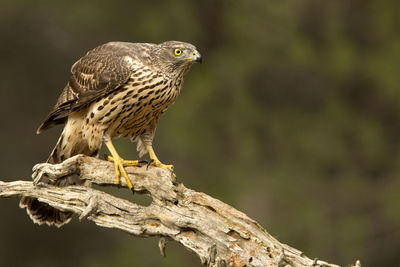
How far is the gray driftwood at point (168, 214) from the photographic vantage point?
437cm

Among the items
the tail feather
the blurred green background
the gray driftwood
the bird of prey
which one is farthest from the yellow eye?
the blurred green background

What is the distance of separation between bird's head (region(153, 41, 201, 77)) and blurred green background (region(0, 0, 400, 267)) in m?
3.93

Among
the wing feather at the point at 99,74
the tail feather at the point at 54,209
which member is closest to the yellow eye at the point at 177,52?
the wing feather at the point at 99,74

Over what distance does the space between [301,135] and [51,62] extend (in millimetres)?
3491

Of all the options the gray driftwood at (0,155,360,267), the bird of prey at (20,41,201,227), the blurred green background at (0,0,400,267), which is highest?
the blurred green background at (0,0,400,267)

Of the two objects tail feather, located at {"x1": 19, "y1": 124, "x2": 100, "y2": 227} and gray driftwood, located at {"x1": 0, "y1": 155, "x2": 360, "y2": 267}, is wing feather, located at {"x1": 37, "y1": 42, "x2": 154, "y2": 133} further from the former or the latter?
gray driftwood, located at {"x1": 0, "y1": 155, "x2": 360, "y2": 267}

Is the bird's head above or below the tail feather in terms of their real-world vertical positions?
above

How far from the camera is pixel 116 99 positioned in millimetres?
5098

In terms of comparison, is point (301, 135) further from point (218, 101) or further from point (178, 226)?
point (178, 226)

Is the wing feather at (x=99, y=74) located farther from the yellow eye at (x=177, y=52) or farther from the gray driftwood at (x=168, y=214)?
the gray driftwood at (x=168, y=214)

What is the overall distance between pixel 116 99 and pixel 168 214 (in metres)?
0.98

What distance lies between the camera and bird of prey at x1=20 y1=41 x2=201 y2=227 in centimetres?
508

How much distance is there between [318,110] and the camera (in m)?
9.22

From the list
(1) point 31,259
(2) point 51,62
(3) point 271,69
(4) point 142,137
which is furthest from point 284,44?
(1) point 31,259
